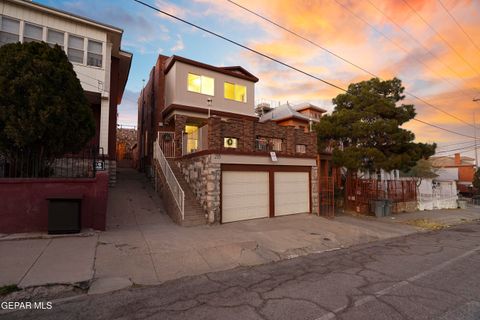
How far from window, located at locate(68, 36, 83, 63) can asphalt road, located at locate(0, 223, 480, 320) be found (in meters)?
13.8

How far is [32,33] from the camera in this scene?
13.8 metres

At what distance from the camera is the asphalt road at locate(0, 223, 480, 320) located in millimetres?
4312

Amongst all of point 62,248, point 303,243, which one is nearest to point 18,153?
point 62,248

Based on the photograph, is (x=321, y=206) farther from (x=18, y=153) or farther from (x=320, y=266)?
(x=18, y=153)

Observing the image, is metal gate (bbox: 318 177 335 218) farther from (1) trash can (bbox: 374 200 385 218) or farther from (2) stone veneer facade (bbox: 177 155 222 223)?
(2) stone veneer facade (bbox: 177 155 222 223)

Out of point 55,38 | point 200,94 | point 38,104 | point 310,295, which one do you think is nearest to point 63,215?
point 38,104

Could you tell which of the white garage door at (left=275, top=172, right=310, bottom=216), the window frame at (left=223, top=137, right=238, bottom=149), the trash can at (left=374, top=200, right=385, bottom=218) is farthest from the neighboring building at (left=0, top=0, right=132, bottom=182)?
the trash can at (left=374, top=200, right=385, bottom=218)

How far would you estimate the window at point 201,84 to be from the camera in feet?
61.3

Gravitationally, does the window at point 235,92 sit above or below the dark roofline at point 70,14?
below

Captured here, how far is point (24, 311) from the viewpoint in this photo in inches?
174

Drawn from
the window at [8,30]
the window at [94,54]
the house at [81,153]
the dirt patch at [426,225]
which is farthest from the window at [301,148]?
the window at [8,30]

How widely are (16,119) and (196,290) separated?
25.3ft

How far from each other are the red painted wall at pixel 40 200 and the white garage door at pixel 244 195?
15.9 ft

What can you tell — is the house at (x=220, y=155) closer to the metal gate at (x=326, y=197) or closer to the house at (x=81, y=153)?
the metal gate at (x=326, y=197)
